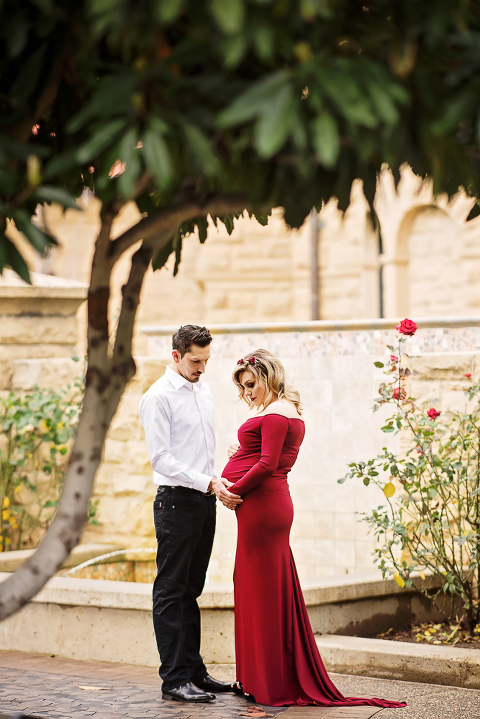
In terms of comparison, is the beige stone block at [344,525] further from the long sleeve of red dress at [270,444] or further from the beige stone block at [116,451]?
the long sleeve of red dress at [270,444]

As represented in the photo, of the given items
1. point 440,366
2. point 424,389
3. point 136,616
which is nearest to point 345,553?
point 424,389

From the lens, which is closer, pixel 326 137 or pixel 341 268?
pixel 326 137

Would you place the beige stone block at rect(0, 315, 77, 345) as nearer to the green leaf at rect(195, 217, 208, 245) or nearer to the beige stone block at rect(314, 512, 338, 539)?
the beige stone block at rect(314, 512, 338, 539)

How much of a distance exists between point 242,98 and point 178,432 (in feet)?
10.9

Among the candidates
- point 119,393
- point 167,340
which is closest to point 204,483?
point 119,393

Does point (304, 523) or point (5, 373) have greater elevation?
point (5, 373)

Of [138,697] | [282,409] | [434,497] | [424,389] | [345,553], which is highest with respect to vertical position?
[424,389]

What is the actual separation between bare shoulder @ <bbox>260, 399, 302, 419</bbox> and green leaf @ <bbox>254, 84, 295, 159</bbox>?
309 centimetres

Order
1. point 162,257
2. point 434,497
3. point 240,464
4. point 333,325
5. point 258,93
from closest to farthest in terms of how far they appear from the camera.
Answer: point 258,93 → point 162,257 → point 240,464 → point 434,497 → point 333,325

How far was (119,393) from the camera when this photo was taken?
2.97 meters

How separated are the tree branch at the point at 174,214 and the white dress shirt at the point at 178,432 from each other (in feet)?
7.23

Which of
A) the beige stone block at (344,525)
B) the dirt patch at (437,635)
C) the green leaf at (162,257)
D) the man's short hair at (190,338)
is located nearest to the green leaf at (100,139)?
the green leaf at (162,257)

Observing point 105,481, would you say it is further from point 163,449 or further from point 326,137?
point 326,137

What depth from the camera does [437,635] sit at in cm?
588
